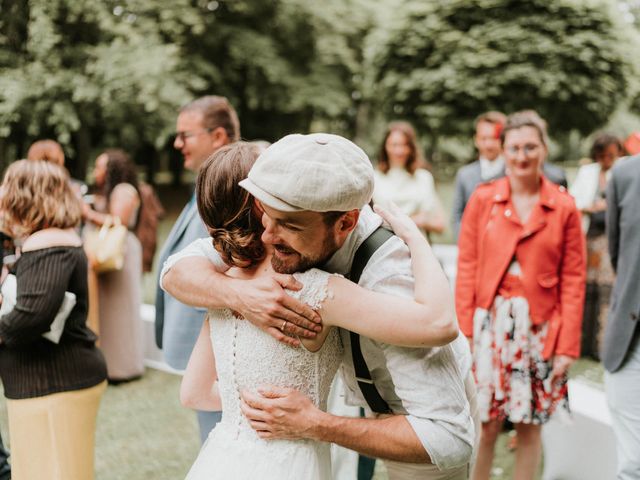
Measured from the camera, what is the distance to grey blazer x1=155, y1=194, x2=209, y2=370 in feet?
9.64

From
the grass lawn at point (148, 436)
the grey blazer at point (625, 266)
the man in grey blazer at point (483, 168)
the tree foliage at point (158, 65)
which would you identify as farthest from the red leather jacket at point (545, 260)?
the tree foliage at point (158, 65)

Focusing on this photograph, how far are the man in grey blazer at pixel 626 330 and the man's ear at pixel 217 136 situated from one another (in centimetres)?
181

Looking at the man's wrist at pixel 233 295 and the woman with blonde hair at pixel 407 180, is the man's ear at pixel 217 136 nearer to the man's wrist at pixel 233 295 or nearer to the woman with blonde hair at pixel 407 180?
the man's wrist at pixel 233 295

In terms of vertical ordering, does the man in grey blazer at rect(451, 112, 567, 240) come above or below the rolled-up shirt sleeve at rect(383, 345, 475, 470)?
below

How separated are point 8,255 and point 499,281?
264 centimetres

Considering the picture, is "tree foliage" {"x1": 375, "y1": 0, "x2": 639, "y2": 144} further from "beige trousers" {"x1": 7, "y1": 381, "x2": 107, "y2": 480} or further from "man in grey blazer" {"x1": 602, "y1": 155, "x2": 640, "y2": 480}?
"beige trousers" {"x1": 7, "y1": 381, "x2": 107, "y2": 480}

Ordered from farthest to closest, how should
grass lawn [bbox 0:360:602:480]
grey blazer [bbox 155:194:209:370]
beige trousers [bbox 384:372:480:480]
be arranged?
grass lawn [bbox 0:360:602:480]
grey blazer [bbox 155:194:209:370]
beige trousers [bbox 384:372:480:480]

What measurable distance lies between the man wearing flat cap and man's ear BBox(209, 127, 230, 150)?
1.63 metres

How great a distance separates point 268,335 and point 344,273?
0.25m

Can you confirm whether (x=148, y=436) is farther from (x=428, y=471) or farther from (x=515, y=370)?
(x=428, y=471)

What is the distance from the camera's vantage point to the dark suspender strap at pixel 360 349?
166 centimetres

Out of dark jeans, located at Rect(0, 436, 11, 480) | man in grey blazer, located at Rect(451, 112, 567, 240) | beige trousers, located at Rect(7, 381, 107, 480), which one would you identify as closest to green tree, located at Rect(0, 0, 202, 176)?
man in grey blazer, located at Rect(451, 112, 567, 240)

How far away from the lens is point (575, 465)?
3.66m

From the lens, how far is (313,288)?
1.60 meters
